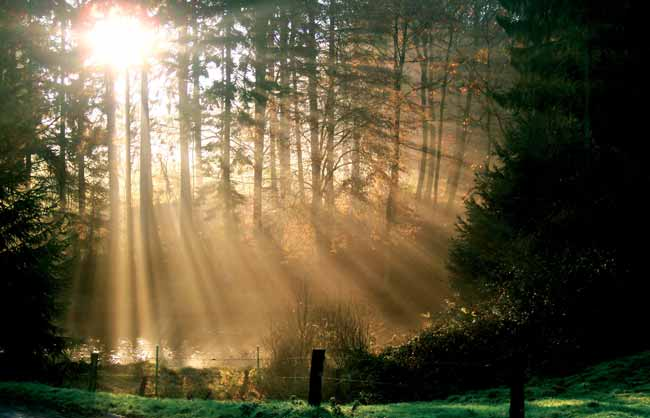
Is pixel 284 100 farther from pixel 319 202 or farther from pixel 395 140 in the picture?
pixel 395 140

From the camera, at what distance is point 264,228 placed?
36250 millimetres

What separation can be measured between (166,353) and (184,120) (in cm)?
1438

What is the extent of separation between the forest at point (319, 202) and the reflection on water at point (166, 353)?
0.59 feet

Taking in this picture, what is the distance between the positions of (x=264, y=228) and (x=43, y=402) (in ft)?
77.3

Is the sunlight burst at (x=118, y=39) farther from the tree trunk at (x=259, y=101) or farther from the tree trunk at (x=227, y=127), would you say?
the tree trunk at (x=259, y=101)

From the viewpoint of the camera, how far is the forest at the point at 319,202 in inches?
717

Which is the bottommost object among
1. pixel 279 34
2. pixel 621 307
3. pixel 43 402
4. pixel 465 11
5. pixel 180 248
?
pixel 43 402

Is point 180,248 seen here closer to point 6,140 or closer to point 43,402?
point 6,140

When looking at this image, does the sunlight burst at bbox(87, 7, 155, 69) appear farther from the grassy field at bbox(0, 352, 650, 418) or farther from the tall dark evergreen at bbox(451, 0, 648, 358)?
the grassy field at bbox(0, 352, 650, 418)

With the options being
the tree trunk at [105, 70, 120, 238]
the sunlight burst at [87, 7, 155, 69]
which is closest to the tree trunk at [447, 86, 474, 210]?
the sunlight burst at [87, 7, 155, 69]

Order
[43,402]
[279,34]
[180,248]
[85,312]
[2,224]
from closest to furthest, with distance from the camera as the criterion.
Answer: [43,402]
[2,224]
[85,312]
[279,34]
[180,248]

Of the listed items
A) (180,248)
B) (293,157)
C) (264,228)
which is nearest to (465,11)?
(293,157)

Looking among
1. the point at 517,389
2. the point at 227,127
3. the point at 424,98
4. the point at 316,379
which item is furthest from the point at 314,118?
the point at 517,389

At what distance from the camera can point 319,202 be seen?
33.3 meters
